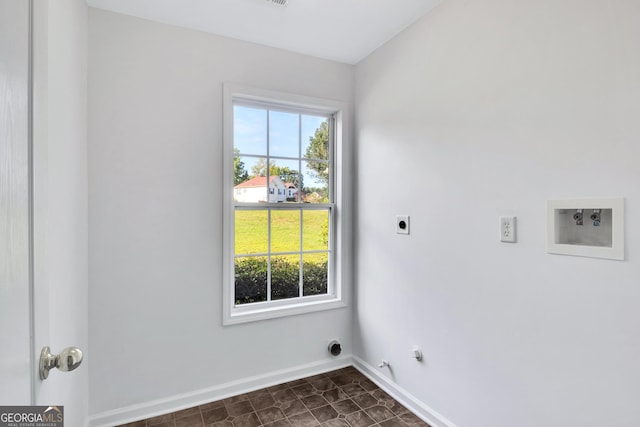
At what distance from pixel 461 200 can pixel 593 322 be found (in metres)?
0.76

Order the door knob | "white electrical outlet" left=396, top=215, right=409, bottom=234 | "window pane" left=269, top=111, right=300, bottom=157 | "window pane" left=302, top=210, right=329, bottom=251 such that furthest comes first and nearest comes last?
"window pane" left=302, top=210, right=329, bottom=251, "window pane" left=269, top=111, right=300, bottom=157, "white electrical outlet" left=396, top=215, right=409, bottom=234, the door knob

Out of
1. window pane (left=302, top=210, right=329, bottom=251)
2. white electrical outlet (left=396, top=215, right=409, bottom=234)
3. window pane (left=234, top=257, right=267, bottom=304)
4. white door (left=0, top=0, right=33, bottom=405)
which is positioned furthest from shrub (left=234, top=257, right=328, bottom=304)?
white door (left=0, top=0, right=33, bottom=405)

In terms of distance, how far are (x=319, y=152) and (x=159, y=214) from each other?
1.28m

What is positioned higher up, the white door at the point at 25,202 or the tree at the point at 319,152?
the tree at the point at 319,152

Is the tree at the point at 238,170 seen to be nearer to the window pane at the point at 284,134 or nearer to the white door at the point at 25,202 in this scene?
the window pane at the point at 284,134

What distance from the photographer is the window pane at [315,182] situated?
103 inches

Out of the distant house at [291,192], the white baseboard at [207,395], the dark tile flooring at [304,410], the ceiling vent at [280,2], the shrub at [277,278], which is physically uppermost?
the ceiling vent at [280,2]

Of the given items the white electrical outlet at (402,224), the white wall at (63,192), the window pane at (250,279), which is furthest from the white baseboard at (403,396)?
the white wall at (63,192)

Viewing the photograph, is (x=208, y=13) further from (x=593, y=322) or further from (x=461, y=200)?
(x=593, y=322)

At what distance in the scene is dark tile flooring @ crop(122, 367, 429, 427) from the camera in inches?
76.6

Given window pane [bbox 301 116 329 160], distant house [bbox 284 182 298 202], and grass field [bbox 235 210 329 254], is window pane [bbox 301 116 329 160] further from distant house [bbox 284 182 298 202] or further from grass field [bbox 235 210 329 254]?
grass field [bbox 235 210 329 254]

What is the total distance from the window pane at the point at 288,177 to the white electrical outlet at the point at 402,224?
0.81m

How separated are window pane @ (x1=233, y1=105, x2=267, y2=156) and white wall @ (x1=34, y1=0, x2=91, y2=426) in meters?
0.89

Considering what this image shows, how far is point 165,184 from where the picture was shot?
6.79ft
